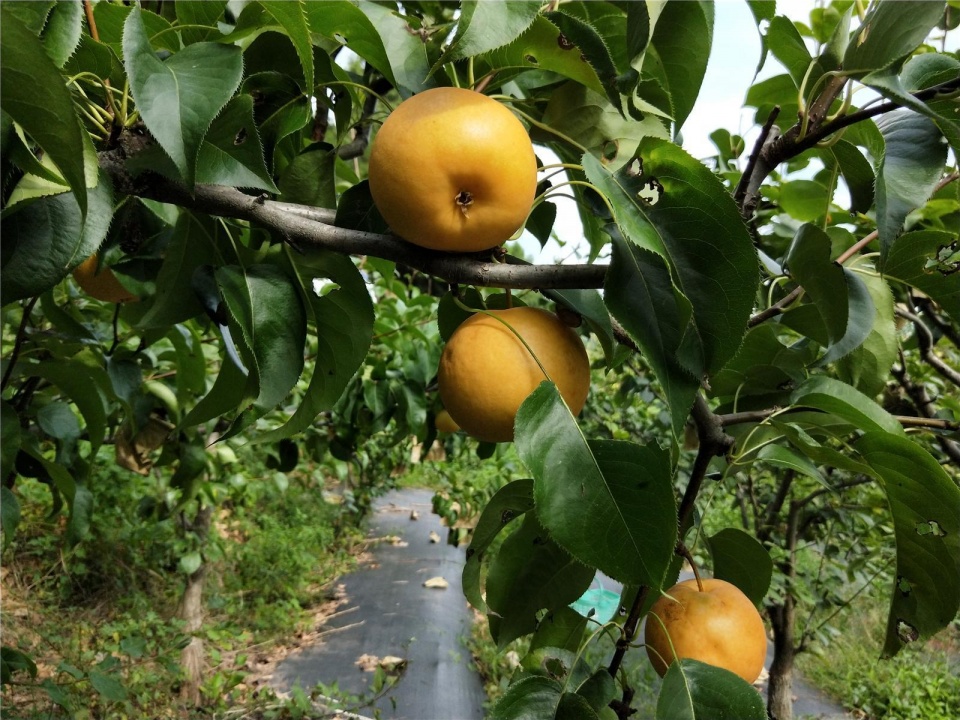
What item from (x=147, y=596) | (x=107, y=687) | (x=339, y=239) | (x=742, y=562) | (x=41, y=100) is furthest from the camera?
(x=147, y=596)

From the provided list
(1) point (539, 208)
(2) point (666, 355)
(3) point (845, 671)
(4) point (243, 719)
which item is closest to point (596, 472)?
(2) point (666, 355)

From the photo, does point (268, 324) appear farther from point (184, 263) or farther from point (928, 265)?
point (928, 265)

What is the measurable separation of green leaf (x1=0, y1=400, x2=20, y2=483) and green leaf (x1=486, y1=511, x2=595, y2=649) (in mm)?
694

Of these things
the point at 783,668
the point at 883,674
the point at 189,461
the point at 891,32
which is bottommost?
the point at 883,674

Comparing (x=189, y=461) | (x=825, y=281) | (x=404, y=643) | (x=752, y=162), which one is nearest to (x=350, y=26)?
(x=752, y=162)

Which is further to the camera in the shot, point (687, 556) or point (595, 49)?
point (687, 556)

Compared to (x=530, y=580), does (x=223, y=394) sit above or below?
above

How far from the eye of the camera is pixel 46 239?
50 centimetres

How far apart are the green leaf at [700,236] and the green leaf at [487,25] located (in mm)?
101

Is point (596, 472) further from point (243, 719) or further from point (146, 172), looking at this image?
point (243, 719)

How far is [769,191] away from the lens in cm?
127

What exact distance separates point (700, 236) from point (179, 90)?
41 centimetres

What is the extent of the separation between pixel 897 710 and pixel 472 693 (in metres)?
1.87

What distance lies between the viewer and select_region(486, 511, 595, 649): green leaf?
73 cm
